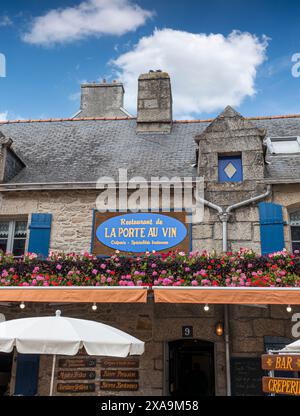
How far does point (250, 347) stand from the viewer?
7.96 metres

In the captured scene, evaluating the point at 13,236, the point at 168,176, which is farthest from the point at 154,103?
the point at 13,236

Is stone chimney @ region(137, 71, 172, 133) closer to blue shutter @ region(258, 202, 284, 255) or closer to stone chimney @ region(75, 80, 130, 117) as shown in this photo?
stone chimney @ region(75, 80, 130, 117)

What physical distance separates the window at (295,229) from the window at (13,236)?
18.4 ft

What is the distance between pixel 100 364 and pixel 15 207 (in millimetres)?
3826

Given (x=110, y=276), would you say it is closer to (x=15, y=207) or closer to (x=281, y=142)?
(x=15, y=207)

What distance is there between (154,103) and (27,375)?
793 cm

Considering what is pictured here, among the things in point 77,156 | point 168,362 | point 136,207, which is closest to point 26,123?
point 77,156

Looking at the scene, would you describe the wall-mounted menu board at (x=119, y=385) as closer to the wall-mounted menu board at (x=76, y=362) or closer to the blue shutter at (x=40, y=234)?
the wall-mounted menu board at (x=76, y=362)

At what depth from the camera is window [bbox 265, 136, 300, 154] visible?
10.5 metres

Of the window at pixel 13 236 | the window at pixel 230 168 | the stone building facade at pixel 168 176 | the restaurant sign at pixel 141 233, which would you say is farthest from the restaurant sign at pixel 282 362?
the window at pixel 13 236

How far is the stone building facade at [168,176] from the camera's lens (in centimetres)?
806

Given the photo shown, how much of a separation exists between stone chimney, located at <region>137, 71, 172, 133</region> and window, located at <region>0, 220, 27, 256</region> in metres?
4.39

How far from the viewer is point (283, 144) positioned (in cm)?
1091

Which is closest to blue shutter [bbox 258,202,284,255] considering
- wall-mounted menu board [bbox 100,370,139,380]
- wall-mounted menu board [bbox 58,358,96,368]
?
wall-mounted menu board [bbox 100,370,139,380]
